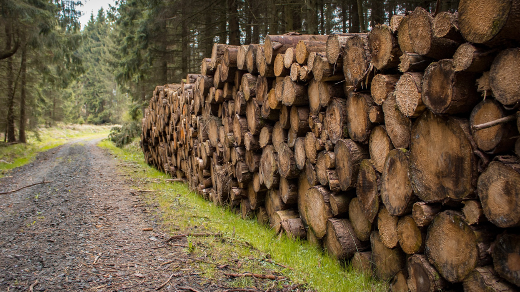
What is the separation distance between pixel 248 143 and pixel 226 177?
1.12 meters

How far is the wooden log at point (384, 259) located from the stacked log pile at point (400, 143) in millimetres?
13

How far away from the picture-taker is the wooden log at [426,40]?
2.15 m

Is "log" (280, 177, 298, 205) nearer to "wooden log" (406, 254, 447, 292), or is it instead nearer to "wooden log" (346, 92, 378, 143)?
"wooden log" (346, 92, 378, 143)

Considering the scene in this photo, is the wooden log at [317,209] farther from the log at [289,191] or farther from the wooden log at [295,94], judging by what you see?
the wooden log at [295,94]

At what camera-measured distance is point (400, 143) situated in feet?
8.54

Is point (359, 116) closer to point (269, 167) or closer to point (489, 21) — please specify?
point (489, 21)

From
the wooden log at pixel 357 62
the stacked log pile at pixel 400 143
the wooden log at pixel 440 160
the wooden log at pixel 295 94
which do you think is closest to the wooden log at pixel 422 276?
the stacked log pile at pixel 400 143

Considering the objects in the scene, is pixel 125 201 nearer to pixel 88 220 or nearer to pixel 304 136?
pixel 88 220

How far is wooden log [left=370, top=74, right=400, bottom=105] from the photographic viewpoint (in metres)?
2.64

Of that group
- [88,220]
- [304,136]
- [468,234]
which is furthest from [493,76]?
[88,220]

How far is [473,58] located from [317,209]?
7.12ft

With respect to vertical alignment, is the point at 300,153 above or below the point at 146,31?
below

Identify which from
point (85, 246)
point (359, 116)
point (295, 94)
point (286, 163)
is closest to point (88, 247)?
point (85, 246)

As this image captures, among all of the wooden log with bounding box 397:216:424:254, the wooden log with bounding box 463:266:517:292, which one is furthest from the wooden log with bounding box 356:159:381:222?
the wooden log with bounding box 463:266:517:292
